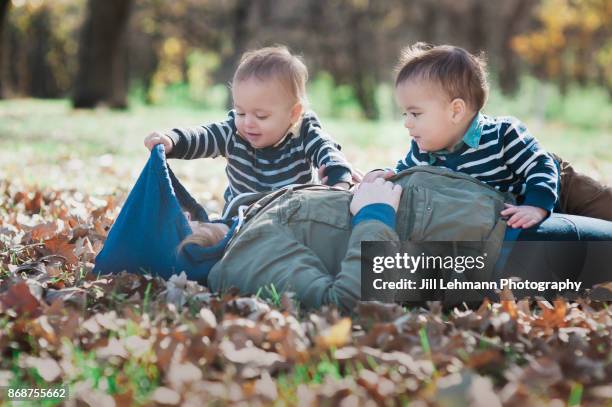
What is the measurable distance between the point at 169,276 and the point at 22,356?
3.16 feet

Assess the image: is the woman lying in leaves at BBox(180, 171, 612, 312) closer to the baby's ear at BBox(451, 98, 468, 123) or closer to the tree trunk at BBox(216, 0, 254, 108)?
the baby's ear at BBox(451, 98, 468, 123)

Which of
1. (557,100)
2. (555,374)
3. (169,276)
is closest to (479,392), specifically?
(555,374)

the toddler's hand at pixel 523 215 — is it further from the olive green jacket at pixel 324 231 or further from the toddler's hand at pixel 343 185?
the toddler's hand at pixel 343 185

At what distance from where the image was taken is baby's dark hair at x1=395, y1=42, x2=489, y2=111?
3.45 m

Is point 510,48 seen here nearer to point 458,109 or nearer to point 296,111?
point 296,111

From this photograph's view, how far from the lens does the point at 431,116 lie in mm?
3459

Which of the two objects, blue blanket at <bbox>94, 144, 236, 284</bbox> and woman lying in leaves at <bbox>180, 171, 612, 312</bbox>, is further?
blue blanket at <bbox>94, 144, 236, 284</bbox>

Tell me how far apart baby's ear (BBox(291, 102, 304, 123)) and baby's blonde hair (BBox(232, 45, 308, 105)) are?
0.02 meters

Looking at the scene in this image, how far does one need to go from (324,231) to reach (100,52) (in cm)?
1575

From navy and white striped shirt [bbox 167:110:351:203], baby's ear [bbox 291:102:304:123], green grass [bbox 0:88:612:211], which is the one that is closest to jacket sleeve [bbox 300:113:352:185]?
navy and white striped shirt [bbox 167:110:351:203]

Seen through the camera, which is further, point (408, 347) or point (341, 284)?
point (341, 284)

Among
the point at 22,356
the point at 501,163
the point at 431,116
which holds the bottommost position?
the point at 22,356

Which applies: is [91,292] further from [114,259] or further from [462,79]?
[462,79]

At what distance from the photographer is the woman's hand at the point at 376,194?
9.97 feet
